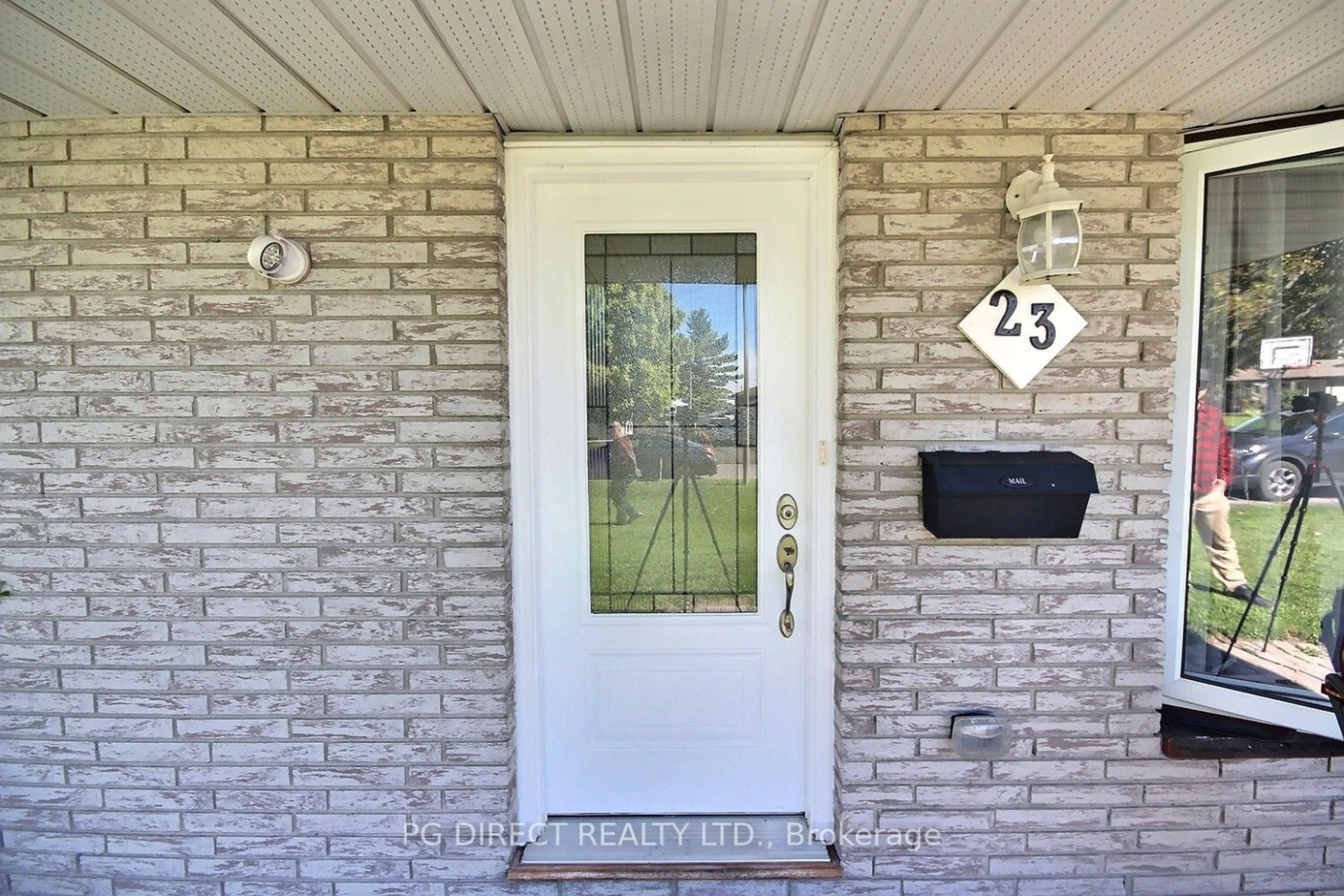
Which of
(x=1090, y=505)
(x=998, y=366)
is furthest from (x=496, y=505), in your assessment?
(x=1090, y=505)

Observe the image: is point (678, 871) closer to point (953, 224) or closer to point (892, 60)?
point (953, 224)

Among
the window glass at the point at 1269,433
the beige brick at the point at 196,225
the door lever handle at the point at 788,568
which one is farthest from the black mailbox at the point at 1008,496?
the beige brick at the point at 196,225

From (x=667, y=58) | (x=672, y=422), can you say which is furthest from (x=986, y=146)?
(x=672, y=422)

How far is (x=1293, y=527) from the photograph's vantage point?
5.97 ft

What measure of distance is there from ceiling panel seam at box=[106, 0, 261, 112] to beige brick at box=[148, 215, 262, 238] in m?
0.32

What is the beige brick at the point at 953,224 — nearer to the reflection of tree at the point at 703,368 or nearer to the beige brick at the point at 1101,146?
the beige brick at the point at 1101,146

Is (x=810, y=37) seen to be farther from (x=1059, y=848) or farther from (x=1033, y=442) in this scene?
(x=1059, y=848)

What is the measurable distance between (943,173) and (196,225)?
93.4 inches

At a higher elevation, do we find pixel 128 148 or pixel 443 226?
pixel 128 148

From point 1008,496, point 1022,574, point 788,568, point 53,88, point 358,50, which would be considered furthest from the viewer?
point 788,568

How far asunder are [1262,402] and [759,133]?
192cm

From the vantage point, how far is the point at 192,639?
178 centimetres

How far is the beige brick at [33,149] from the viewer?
1726 millimetres

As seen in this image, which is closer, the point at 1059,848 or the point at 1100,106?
Result: the point at 1100,106
